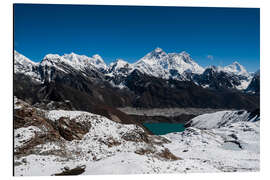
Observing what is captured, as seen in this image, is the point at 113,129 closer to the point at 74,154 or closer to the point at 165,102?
the point at 74,154

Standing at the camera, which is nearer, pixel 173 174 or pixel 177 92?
pixel 173 174

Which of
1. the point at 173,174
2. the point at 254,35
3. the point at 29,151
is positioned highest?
the point at 254,35

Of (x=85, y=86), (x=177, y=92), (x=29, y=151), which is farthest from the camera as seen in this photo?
(x=177, y=92)
